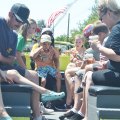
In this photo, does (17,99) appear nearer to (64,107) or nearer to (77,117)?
(77,117)

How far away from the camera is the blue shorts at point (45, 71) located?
9312 millimetres

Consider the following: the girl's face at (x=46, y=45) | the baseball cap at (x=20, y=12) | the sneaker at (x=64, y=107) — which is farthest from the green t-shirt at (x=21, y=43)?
the sneaker at (x=64, y=107)

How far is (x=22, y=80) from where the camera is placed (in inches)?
227

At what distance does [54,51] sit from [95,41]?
4.17m

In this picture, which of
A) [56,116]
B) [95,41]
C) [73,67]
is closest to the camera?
[95,41]

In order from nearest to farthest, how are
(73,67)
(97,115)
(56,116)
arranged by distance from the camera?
(97,115), (56,116), (73,67)

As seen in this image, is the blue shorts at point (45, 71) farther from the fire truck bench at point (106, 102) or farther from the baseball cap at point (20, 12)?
the fire truck bench at point (106, 102)

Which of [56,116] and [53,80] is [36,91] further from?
[53,80]

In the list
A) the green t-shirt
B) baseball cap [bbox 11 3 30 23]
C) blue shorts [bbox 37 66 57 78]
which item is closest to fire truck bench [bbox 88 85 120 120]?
baseball cap [bbox 11 3 30 23]

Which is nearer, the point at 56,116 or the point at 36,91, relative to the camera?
the point at 36,91

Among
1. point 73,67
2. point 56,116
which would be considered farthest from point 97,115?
point 73,67

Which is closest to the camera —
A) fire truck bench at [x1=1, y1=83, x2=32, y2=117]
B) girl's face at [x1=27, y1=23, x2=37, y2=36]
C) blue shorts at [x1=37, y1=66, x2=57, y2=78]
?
fire truck bench at [x1=1, y1=83, x2=32, y2=117]

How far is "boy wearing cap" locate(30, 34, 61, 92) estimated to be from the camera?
30.6 feet

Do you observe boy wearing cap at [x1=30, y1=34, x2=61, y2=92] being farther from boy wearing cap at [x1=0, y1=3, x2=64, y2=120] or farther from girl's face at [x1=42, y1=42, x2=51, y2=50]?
boy wearing cap at [x1=0, y1=3, x2=64, y2=120]
